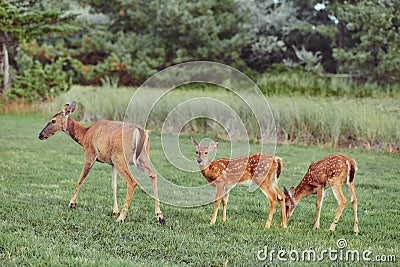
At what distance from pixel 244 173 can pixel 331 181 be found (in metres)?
0.85

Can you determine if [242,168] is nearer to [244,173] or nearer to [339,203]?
[244,173]

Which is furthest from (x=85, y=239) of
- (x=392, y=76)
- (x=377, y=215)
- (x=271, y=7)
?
(x=271, y=7)

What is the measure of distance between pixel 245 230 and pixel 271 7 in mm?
22738

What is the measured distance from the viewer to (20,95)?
17578mm

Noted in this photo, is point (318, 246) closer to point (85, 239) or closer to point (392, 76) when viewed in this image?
point (85, 239)

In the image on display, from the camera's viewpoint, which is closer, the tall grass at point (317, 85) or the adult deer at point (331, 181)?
the adult deer at point (331, 181)

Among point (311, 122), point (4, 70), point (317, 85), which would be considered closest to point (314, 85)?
point (317, 85)

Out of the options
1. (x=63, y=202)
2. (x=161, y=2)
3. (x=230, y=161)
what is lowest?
(x=63, y=202)

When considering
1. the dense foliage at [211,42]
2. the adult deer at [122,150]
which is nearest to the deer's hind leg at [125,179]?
the adult deer at [122,150]

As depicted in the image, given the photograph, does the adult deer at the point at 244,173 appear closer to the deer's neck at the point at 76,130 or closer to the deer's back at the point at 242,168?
the deer's back at the point at 242,168

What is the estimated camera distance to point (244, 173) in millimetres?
5527

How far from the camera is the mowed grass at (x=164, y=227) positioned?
4.43 metres

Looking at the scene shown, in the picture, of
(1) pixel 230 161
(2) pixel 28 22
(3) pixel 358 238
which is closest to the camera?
(3) pixel 358 238

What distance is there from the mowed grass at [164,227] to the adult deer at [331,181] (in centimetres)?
20
